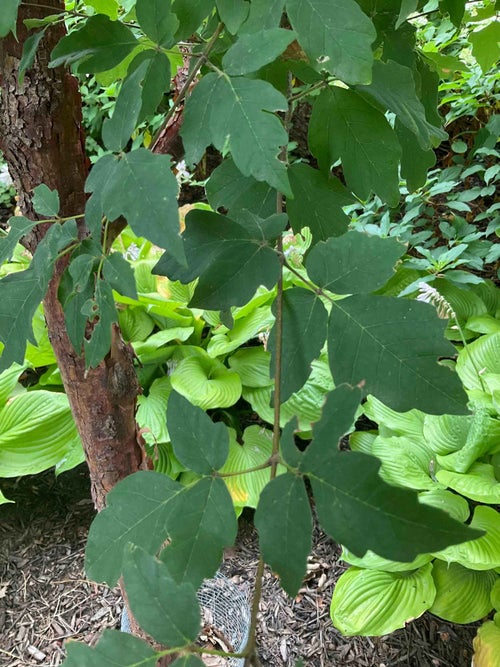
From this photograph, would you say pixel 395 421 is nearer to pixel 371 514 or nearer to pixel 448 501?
pixel 448 501

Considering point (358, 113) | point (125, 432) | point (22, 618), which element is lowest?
point (22, 618)

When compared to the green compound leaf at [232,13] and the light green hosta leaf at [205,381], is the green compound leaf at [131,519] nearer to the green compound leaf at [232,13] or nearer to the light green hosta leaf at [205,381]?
the green compound leaf at [232,13]

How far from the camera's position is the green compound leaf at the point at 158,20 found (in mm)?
404

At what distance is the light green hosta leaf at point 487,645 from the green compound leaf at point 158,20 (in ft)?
4.57

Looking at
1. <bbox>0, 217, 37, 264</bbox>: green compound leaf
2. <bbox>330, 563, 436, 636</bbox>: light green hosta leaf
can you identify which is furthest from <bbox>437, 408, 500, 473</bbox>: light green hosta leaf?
<bbox>0, 217, 37, 264</bbox>: green compound leaf

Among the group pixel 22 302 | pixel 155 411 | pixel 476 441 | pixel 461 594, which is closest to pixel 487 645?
pixel 461 594

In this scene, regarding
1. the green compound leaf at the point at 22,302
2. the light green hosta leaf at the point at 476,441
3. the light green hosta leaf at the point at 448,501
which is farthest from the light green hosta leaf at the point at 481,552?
the green compound leaf at the point at 22,302

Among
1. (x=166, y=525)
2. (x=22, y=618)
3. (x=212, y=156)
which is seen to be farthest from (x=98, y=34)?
(x=212, y=156)

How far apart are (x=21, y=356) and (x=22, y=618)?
140cm

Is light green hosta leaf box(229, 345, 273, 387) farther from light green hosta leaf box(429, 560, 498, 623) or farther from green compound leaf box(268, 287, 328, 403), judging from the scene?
green compound leaf box(268, 287, 328, 403)

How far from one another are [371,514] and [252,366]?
5.18 feet

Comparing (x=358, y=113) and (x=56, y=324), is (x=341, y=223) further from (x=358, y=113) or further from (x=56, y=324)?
(x=56, y=324)

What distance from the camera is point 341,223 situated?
0.50 m

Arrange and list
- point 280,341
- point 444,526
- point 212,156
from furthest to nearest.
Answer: point 212,156, point 280,341, point 444,526
